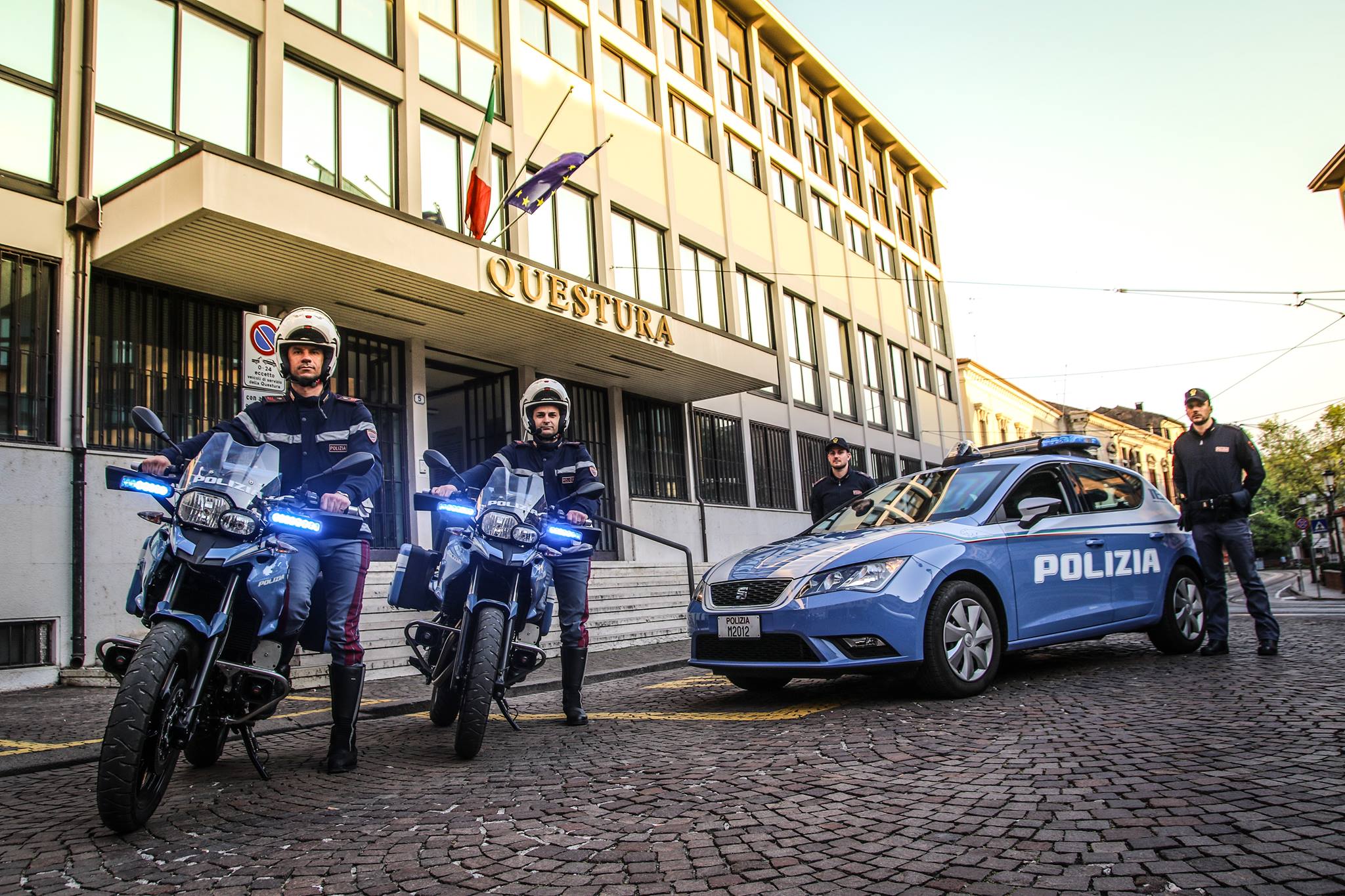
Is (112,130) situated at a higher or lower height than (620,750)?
higher

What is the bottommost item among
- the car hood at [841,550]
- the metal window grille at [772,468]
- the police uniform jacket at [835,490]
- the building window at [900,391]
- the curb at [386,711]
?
the curb at [386,711]

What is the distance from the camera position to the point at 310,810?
352cm

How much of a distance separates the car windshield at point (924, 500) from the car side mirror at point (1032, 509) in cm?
24

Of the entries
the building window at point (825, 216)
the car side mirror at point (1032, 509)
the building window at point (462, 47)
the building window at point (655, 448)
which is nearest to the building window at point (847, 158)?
the building window at point (825, 216)

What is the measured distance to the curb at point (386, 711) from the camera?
181 inches

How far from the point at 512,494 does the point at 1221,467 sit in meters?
5.30

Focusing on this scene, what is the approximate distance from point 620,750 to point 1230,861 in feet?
8.89

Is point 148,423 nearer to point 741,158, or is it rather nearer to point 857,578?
point 857,578

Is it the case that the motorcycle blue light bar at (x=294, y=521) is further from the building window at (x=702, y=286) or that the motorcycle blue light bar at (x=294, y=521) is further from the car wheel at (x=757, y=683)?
the building window at (x=702, y=286)

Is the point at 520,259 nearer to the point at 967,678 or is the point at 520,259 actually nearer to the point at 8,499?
the point at 8,499

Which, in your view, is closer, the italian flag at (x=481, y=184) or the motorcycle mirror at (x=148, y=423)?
the motorcycle mirror at (x=148, y=423)

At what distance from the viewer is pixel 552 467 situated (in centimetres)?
551

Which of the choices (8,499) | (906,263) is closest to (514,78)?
(8,499)

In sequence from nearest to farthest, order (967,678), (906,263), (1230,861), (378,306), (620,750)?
(1230,861), (620,750), (967,678), (378,306), (906,263)
